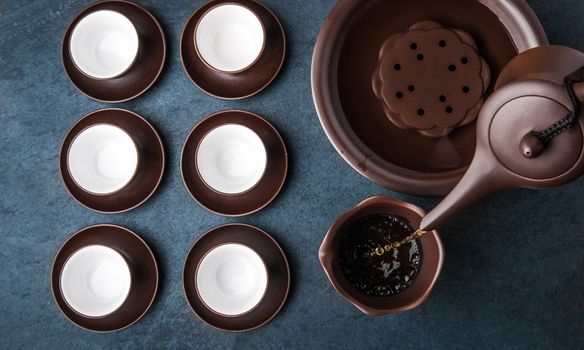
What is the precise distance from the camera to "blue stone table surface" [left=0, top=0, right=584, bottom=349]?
3.58ft

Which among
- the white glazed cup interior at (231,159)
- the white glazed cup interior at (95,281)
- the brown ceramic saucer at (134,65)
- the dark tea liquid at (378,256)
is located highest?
the brown ceramic saucer at (134,65)

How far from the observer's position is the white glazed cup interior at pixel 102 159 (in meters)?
1.11

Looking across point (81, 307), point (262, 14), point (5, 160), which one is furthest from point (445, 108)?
point (5, 160)

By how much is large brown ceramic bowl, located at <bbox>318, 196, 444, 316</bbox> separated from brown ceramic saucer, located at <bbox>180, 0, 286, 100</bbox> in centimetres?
34

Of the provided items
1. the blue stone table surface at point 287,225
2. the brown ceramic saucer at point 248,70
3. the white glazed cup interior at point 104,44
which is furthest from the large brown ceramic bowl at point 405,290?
the white glazed cup interior at point 104,44

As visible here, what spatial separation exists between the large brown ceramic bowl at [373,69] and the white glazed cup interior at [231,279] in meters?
0.32

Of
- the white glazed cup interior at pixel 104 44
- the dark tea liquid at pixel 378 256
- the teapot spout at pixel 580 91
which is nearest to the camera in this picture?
the teapot spout at pixel 580 91

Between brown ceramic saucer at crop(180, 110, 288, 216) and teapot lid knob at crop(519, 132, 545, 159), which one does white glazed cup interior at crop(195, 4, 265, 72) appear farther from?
teapot lid knob at crop(519, 132, 545, 159)

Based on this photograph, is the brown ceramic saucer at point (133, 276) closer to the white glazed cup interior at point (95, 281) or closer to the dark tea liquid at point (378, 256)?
the white glazed cup interior at point (95, 281)

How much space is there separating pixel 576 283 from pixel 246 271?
0.68 m

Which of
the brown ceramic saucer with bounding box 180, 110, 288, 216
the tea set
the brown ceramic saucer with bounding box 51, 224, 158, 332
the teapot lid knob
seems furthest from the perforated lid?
the brown ceramic saucer with bounding box 51, 224, 158, 332

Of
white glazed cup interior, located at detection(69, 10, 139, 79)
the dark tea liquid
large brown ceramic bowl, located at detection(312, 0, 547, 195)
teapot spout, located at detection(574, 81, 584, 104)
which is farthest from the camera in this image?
white glazed cup interior, located at detection(69, 10, 139, 79)

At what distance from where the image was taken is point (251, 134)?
1.09 m

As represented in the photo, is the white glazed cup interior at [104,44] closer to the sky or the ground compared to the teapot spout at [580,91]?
closer to the ground
